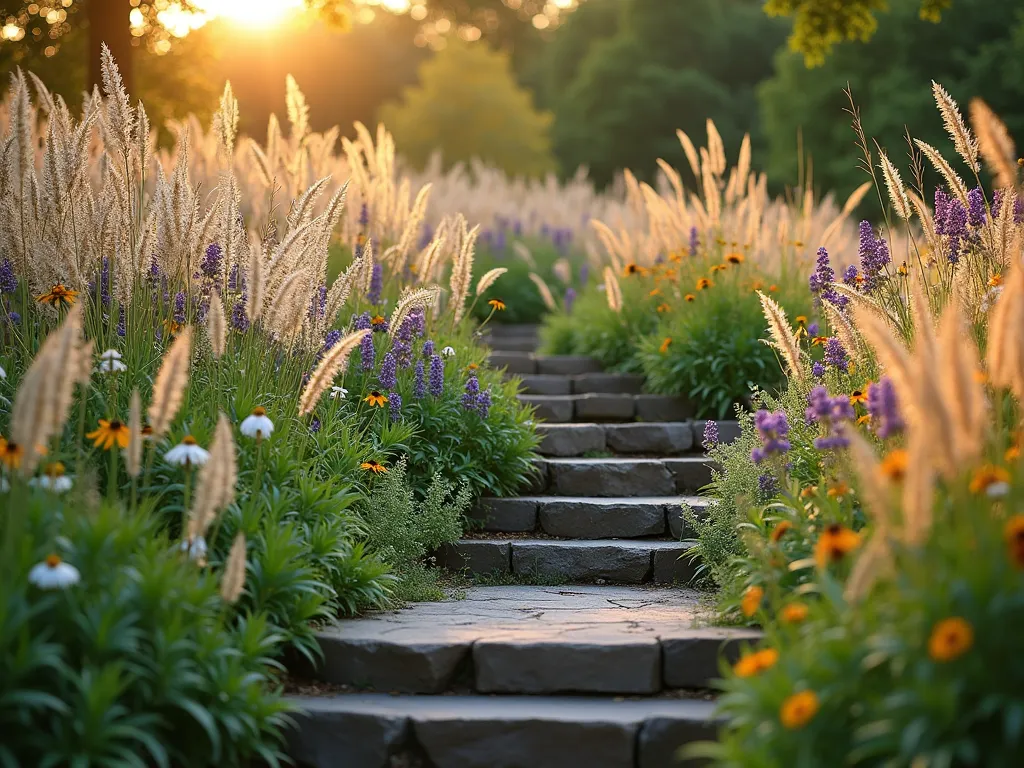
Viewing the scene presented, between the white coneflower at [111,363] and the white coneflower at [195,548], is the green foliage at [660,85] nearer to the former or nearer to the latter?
the white coneflower at [111,363]

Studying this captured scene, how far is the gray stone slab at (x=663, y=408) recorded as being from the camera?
691 centimetres

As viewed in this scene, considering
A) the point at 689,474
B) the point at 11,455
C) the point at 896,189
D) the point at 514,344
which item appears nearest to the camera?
the point at 11,455

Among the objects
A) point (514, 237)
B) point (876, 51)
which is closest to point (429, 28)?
point (876, 51)

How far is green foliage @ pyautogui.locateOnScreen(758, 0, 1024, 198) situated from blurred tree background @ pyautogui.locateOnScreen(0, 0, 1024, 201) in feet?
0.12

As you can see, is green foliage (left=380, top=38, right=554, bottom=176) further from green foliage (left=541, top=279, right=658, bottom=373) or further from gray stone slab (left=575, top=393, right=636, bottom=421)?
gray stone slab (left=575, top=393, right=636, bottom=421)

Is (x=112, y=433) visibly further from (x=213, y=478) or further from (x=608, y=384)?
(x=608, y=384)

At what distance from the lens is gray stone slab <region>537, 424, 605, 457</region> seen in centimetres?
629

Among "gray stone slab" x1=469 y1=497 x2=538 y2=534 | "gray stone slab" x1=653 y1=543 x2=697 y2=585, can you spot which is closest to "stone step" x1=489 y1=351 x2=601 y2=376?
"gray stone slab" x1=469 y1=497 x2=538 y2=534

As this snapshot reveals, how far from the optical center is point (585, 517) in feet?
17.3

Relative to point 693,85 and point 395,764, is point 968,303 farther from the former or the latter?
point 693,85

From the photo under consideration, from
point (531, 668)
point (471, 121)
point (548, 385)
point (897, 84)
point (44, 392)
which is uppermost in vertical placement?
point (471, 121)

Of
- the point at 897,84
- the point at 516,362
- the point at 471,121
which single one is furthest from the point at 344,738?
the point at 471,121

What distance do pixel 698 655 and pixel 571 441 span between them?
2.83 m

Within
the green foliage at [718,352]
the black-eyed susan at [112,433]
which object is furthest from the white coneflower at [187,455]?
the green foliage at [718,352]
